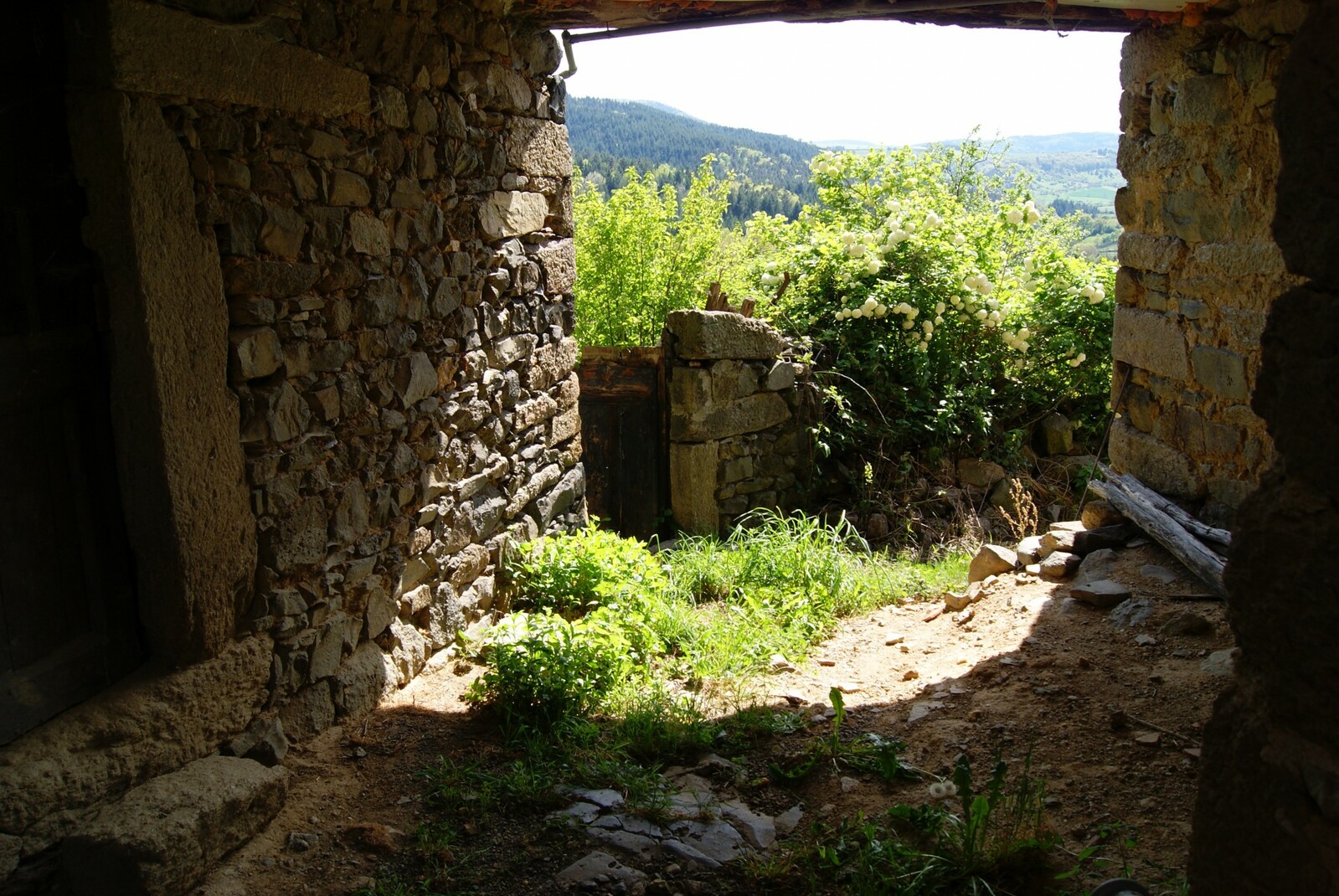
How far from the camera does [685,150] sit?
80.0ft

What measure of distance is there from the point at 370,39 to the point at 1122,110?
11.3 feet

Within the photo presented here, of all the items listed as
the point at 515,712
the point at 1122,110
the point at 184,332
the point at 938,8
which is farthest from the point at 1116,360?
the point at 184,332

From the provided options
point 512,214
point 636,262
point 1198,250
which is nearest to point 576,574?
point 512,214

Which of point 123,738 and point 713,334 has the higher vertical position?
point 713,334

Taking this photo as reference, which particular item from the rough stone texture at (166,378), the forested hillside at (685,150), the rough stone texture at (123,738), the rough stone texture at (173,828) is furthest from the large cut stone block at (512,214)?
the forested hillside at (685,150)

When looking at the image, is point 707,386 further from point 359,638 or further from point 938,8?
point 359,638

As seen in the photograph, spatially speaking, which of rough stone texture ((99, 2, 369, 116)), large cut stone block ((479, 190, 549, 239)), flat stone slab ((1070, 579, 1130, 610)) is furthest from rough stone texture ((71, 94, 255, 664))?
flat stone slab ((1070, 579, 1130, 610))

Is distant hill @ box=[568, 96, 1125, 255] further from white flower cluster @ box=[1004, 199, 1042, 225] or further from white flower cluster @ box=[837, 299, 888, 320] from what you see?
white flower cluster @ box=[837, 299, 888, 320]

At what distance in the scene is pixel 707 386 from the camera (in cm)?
634

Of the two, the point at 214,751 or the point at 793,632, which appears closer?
the point at 214,751

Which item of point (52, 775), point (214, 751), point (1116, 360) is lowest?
point (214, 751)

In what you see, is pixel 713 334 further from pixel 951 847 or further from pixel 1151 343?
pixel 951 847

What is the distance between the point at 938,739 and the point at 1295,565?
2.26 metres

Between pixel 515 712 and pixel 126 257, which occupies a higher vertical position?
pixel 126 257
